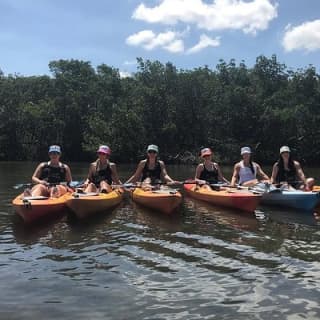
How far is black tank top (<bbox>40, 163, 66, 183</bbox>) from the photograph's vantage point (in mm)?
10922

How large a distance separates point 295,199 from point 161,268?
5.68 m

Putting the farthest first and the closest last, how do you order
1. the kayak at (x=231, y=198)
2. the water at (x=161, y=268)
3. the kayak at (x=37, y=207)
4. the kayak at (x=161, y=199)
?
the kayak at (x=231, y=198) < the kayak at (x=161, y=199) < the kayak at (x=37, y=207) < the water at (x=161, y=268)

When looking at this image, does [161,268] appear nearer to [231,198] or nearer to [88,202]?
[88,202]

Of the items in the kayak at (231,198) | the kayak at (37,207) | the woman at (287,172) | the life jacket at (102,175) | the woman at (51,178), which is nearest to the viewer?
the kayak at (37,207)

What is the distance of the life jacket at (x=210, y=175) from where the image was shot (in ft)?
41.5

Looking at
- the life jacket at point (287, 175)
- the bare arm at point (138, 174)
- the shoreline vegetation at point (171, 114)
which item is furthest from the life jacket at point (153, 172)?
the shoreline vegetation at point (171, 114)

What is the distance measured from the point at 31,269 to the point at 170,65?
44.4m

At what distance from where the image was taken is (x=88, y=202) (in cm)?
979

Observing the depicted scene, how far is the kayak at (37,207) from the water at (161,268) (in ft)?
0.66

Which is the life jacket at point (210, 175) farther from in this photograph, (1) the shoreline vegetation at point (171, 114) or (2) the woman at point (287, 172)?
(1) the shoreline vegetation at point (171, 114)

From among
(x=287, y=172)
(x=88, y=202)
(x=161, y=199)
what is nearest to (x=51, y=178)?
(x=88, y=202)

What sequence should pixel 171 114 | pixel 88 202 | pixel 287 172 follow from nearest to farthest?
pixel 88 202 → pixel 287 172 → pixel 171 114

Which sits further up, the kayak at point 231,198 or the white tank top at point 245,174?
the white tank top at point 245,174

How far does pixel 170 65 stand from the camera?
49.3 m
